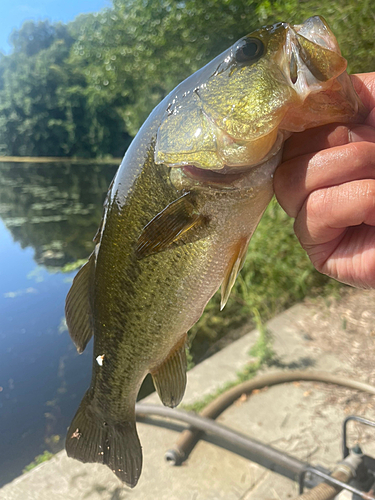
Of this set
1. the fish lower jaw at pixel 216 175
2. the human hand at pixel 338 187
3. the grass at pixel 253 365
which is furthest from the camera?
the grass at pixel 253 365

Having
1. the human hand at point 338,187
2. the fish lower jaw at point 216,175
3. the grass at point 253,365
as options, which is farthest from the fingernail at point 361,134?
the grass at point 253,365

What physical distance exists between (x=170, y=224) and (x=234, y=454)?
242cm

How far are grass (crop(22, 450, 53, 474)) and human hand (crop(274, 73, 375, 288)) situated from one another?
9.67 feet

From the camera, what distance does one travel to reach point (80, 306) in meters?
1.29

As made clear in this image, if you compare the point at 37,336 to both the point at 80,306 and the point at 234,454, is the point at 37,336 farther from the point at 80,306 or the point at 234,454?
the point at 80,306

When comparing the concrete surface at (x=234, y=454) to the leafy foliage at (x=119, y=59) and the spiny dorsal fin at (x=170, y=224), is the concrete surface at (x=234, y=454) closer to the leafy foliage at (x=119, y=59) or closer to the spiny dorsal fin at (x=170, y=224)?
the spiny dorsal fin at (x=170, y=224)

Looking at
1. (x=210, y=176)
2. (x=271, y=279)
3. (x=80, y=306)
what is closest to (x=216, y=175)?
(x=210, y=176)

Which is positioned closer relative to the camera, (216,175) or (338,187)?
(338,187)

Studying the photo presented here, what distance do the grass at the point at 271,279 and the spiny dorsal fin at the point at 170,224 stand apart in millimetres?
3293

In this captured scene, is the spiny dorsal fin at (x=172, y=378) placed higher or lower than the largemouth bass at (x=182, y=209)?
lower

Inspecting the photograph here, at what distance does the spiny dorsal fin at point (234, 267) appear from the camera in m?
1.10

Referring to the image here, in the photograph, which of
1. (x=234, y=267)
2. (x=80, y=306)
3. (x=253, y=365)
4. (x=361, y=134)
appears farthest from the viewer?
(x=253, y=365)

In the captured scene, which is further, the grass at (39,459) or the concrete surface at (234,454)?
the grass at (39,459)

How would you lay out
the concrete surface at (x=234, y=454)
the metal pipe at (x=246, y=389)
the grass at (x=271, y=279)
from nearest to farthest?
the concrete surface at (x=234, y=454), the metal pipe at (x=246, y=389), the grass at (x=271, y=279)
